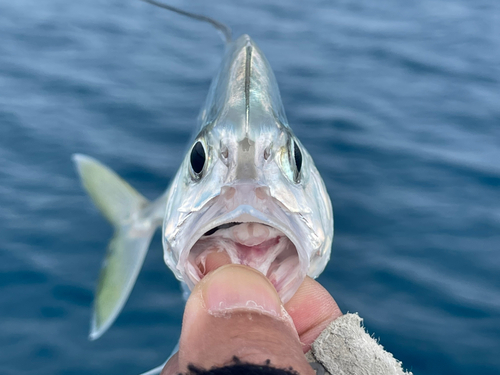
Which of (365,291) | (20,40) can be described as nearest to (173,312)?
(365,291)

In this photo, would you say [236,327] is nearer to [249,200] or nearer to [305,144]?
[249,200]

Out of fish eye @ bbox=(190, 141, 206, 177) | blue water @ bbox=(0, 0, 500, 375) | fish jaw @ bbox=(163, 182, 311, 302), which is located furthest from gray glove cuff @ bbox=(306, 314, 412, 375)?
blue water @ bbox=(0, 0, 500, 375)

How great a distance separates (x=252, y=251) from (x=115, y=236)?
4.58 ft

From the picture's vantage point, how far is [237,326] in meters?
1.00

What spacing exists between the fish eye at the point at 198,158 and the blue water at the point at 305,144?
190 centimetres

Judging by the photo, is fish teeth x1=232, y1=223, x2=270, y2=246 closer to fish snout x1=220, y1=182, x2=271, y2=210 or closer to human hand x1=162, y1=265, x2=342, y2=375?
fish snout x1=220, y1=182, x2=271, y2=210

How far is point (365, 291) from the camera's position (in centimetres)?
327

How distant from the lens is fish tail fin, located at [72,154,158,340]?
8.17 ft

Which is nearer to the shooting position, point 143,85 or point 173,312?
point 173,312

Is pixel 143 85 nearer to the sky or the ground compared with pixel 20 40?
nearer to the ground

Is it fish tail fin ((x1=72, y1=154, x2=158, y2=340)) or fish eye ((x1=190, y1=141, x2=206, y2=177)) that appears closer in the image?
fish eye ((x1=190, y1=141, x2=206, y2=177))

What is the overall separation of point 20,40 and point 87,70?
122cm

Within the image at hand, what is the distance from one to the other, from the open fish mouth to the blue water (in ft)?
5.73

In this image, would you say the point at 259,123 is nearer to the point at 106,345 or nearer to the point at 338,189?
the point at 106,345
